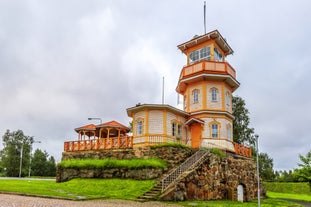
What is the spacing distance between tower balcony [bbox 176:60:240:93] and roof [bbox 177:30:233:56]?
2.66 m

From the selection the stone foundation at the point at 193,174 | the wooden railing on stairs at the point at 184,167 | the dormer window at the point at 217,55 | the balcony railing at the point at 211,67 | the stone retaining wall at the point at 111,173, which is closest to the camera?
the wooden railing on stairs at the point at 184,167

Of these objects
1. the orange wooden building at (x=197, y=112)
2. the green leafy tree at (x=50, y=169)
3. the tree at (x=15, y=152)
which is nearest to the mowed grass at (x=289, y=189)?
the orange wooden building at (x=197, y=112)

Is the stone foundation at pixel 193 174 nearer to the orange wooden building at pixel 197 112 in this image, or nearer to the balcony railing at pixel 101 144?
the balcony railing at pixel 101 144

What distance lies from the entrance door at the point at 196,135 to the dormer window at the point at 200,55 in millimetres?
6977

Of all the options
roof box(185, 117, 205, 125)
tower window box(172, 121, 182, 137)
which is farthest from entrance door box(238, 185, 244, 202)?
tower window box(172, 121, 182, 137)

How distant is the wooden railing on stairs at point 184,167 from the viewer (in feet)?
56.9

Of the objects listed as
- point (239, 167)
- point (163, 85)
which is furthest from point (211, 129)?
point (163, 85)

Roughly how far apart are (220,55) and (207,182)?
48.8 feet

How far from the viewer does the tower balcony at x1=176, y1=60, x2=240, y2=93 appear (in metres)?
25.8

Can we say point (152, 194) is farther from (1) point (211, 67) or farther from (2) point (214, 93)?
(1) point (211, 67)

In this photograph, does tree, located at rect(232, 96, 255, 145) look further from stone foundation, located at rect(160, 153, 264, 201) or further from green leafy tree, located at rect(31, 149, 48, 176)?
green leafy tree, located at rect(31, 149, 48, 176)

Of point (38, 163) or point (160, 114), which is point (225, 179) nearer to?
point (160, 114)

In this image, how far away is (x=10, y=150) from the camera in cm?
5075

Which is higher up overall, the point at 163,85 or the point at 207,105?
the point at 163,85
